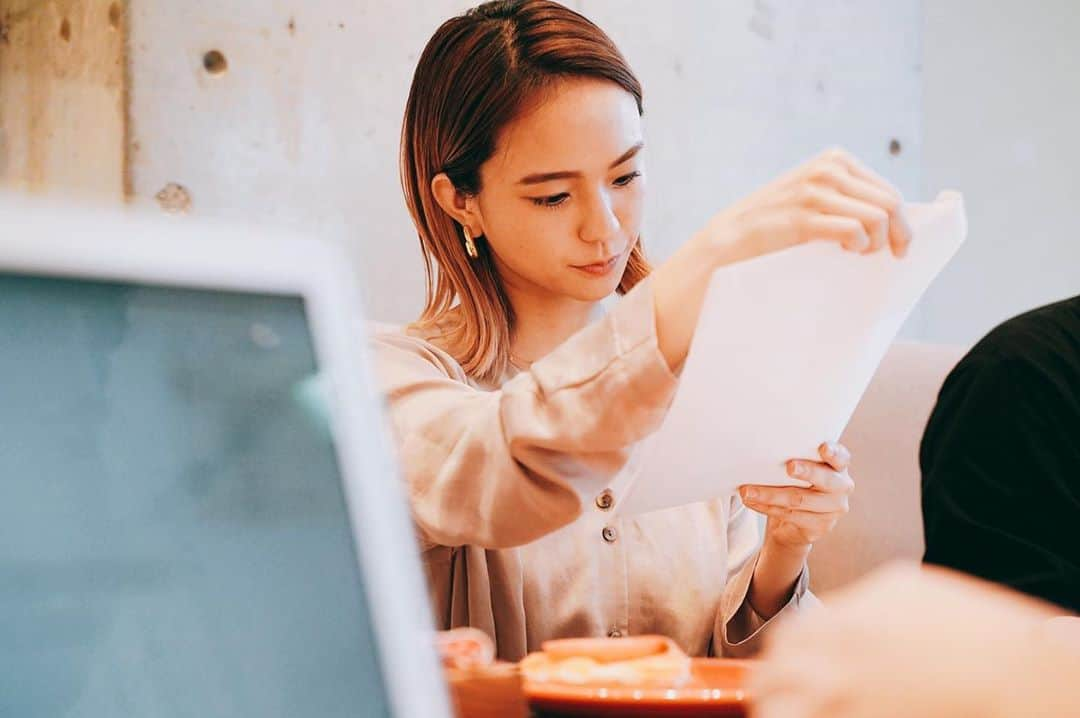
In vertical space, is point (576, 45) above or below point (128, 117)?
below

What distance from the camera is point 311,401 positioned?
0.37 meters

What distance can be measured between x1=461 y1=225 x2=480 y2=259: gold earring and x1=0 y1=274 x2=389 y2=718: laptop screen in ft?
3.31

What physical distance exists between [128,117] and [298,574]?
5.08 feet

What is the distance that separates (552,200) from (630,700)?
29.5 inches

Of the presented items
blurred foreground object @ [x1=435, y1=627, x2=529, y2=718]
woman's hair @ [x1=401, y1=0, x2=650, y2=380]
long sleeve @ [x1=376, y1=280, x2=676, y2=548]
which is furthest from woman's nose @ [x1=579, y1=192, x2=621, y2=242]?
blurred foreground object @ [x1=435, y1=627, x2=529, y2=718]

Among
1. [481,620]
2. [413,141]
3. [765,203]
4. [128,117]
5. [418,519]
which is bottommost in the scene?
[481,620]

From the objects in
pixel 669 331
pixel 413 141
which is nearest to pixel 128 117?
pixel 413 141

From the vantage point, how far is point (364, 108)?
1.96 m

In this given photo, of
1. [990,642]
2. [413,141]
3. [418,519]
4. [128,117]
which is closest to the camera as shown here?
[990,642]

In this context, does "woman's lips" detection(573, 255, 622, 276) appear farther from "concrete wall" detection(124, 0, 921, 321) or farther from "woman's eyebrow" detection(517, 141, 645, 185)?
"concrete wall" detection(124, 0, 921, 321)

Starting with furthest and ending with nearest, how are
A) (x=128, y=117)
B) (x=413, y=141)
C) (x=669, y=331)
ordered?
(x=128, y=117) < (x=413, y=141) < (x=669, y=331)

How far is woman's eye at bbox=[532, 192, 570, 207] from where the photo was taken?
1.25m

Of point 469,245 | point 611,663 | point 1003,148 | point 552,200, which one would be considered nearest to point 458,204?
point 469,245

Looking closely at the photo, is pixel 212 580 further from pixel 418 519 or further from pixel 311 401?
pixel 418 519
